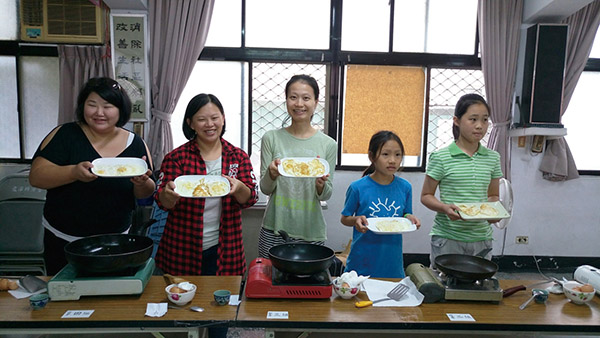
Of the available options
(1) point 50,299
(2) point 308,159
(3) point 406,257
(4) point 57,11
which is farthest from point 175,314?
(4) point 57,11

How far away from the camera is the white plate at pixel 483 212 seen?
188 centimetres

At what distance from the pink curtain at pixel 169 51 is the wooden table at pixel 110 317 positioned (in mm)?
2369

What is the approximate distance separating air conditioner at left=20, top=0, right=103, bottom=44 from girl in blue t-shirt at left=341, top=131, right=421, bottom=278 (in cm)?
294

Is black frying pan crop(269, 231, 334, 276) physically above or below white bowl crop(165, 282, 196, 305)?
above

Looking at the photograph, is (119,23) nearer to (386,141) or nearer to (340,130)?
(340,130)

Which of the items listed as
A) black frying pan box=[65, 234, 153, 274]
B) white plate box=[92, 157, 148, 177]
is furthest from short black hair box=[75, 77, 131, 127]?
black frying pan box=[65, 234, 153, 274]

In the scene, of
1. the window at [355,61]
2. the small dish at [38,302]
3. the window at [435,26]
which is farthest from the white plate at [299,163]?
the window at [435,26]

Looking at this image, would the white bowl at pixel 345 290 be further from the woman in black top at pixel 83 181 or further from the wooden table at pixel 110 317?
the woman in black top at pixel 83 181

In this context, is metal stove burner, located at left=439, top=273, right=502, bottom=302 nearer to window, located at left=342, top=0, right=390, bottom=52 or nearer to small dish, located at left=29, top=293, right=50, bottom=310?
small dish, located at left=29, top=293, right=50, bottom=310

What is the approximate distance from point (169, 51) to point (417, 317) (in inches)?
131

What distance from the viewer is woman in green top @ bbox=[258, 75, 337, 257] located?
2150mm

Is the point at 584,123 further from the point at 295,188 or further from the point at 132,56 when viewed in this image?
the point at 132,56

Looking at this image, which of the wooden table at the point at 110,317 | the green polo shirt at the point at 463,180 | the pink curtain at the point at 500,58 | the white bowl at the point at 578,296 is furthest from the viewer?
the pink curtain at the point at 500,58

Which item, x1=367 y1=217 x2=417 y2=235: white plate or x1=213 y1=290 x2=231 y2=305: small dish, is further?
x1=367 y1=217 x2=417 y2=235: white plate
